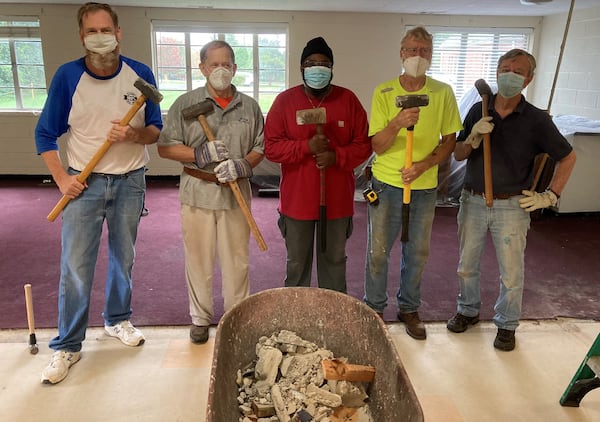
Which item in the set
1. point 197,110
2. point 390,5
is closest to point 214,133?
point 197,110

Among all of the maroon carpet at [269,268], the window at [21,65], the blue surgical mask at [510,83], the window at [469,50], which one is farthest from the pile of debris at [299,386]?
the window at [21,65]

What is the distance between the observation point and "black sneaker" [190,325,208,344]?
9.15 feet

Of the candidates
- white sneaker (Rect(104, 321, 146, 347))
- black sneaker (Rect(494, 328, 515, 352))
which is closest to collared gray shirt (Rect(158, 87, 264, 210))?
white sneaker (Rect(104, 321, 146, 347))

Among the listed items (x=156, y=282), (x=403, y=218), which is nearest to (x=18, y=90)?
(x=156, y=282)

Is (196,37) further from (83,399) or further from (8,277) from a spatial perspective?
(83,399)

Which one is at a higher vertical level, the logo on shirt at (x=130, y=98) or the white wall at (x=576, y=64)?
the white wall at (x=576, y=64)

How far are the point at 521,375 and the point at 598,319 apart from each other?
1.01 m

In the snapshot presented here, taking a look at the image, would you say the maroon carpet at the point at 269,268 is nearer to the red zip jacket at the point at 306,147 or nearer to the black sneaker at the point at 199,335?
the black sneaker at the point at 199,335

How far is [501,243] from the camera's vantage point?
8.96 feet

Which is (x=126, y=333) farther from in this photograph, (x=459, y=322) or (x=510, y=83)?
(x=510, y=83)

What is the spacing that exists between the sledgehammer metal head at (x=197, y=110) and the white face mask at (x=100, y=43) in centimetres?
45

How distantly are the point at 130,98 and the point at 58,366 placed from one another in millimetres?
1424

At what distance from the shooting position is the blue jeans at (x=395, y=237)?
271 centimetres

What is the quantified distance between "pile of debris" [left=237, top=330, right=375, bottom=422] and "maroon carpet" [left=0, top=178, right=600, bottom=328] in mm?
1334
